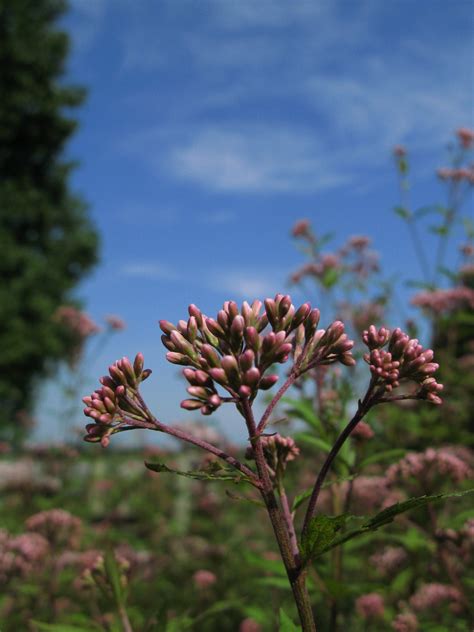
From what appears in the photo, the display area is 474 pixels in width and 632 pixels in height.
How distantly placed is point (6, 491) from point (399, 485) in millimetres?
7971

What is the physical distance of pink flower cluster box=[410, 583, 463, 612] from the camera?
10.7 ft

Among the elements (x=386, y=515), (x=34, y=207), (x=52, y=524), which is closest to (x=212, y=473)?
(x=386, y=515)

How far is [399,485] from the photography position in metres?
3.94

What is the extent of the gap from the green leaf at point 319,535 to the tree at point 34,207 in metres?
28.9

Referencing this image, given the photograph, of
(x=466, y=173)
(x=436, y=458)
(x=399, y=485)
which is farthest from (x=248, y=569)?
(x=466, y=173)

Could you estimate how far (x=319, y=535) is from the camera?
58.5 inches

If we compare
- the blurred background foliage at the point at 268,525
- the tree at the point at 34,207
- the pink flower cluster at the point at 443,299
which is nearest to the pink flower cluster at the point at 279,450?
the blurred background foliage at the point at 268,525

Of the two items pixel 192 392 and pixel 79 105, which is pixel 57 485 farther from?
pixel 79 105

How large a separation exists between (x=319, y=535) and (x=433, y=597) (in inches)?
88.3

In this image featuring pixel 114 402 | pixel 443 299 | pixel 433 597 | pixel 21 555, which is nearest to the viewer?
pixel 114 402

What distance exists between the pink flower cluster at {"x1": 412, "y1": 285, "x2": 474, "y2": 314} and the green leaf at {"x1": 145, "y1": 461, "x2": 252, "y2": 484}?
198 inches

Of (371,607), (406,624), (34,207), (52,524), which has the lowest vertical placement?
(406,624)

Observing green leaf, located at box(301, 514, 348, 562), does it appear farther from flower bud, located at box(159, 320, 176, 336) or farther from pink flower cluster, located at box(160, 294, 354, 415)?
flower bud, located at box(159, 320, 176, 336)

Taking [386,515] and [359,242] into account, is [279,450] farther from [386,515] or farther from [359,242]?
[359,242]
